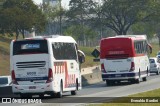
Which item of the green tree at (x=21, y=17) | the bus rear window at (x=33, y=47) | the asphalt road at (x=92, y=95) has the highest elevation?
the green tree at (x=21, y=17)

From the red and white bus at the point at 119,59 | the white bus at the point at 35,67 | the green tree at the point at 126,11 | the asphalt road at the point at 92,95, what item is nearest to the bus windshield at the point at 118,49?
the red and white bus at the point at 119,59

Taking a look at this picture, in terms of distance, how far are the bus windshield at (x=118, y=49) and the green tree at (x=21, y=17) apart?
130ft

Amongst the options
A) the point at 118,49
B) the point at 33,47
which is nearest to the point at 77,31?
the point at 118,49

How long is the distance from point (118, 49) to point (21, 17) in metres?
40.7

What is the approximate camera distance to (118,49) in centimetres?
4666

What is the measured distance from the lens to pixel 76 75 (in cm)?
3688

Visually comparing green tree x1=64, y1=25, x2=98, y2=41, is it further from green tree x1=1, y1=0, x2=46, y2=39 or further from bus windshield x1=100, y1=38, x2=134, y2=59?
bus windshield x1=100, y1=38, x2=134, y2=59

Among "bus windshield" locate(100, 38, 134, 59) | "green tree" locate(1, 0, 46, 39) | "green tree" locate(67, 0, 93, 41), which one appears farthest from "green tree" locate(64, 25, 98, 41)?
"bus windshield" locate(100, 38, 134, 59)

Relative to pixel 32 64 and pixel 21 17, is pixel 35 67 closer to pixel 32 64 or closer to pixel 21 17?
pixel 32 64

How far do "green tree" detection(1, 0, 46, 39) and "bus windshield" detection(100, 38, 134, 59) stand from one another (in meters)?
39.8

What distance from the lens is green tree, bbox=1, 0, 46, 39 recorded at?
85750mm

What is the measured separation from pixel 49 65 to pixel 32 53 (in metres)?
1.00

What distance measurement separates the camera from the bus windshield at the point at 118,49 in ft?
153

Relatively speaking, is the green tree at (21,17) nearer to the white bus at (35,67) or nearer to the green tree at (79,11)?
the green tree at (79,11)
